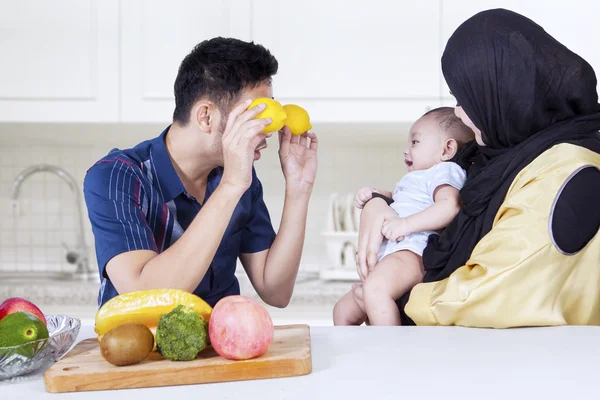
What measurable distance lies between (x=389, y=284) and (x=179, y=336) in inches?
24.1

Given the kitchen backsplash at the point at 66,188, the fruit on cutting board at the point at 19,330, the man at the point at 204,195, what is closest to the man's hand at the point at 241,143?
the man at the point at 204,195

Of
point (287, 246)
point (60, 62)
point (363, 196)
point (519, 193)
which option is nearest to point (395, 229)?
Answer: point (363, 196)

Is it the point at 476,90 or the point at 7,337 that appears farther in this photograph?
the point at 476,90

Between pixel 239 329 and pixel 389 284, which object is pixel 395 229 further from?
pixel 239 329

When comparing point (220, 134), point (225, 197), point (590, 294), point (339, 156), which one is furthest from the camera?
point (339, 156)

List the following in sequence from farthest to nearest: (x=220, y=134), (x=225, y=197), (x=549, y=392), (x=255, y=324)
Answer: (x=220, y=134), (x=225, y=197), (x=255, y=324), (x=549, y=392)

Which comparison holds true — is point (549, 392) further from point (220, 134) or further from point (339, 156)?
point (339, 156)

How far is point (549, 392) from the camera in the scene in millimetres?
817

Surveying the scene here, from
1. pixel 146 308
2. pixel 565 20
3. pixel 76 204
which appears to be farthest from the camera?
pixel 76 204

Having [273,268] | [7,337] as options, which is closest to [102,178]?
[273,268]

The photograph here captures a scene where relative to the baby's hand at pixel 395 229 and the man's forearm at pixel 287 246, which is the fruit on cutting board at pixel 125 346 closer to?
the baby's hand at pixel 395 229

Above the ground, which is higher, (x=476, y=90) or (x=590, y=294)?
(x=476, y=90)

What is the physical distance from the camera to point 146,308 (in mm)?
989

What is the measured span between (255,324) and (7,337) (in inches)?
12.1
